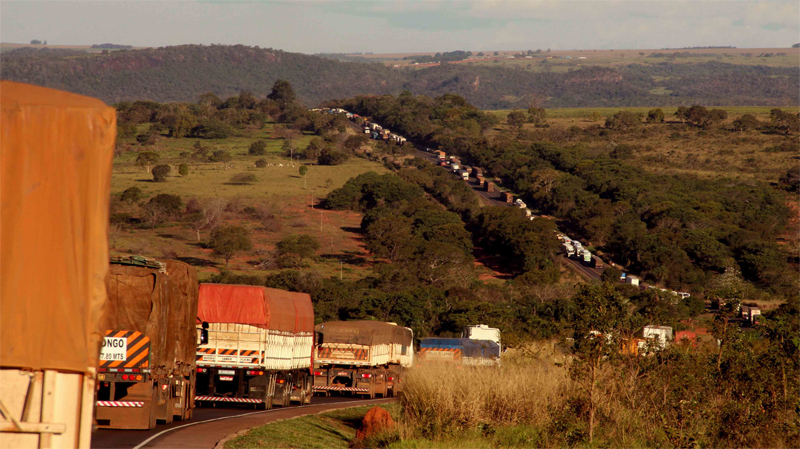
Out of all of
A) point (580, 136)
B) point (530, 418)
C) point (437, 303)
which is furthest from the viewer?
point (580, 136)

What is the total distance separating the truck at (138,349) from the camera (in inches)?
609

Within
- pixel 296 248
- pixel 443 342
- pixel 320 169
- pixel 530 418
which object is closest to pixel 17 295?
pixel 530 418

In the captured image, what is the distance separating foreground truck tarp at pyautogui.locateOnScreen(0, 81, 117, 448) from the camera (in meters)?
5.94

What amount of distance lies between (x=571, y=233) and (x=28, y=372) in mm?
96759

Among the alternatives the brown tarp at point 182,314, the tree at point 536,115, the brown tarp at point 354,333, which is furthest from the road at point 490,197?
the brown tarp at point 182,314

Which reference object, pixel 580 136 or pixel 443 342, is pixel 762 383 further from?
pixel 580 136

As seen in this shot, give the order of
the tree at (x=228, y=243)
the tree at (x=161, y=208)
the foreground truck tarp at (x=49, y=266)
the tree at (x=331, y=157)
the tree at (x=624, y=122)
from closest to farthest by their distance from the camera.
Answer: the foreground truck tarp at (x=49, y=266)
the tree at (x=228, y=243)
the tree at (x=161, y=208)
the tree at (x=331, y=157)
the tree at (x=624, y=122)

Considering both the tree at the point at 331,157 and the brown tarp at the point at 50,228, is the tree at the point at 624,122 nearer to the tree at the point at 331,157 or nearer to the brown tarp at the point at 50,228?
the tree at the point at 331,157

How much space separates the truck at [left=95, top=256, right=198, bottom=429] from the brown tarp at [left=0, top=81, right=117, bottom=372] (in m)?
9.19

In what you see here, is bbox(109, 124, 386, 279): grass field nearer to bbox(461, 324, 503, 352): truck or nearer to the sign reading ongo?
bbox(461, 324, 503, 352): truck

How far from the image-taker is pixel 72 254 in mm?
6145

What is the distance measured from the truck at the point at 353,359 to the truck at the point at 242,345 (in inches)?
245

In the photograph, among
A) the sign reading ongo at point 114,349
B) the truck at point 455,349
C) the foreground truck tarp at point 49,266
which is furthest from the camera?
the truck at point 455,349

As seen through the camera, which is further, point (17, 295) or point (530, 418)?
point (530, 418)
